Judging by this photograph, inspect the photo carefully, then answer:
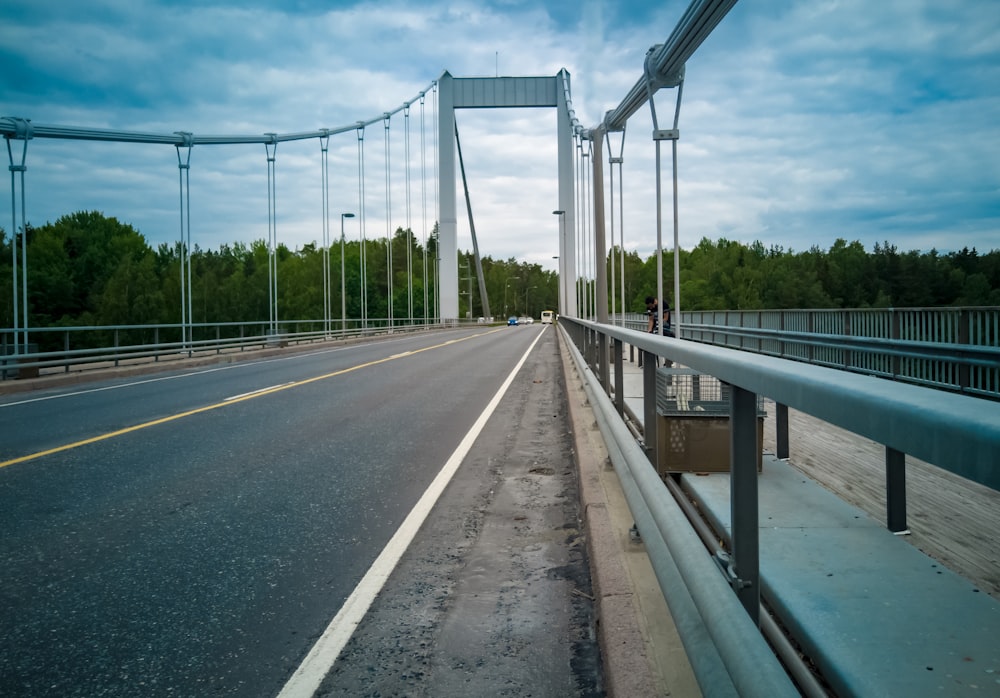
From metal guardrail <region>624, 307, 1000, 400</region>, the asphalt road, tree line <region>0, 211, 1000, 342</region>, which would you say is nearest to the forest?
tree line <region>0, 211, 1000, 342</region>

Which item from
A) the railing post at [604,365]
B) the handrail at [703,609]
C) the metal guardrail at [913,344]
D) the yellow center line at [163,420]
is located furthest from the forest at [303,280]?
the handrail at [703,609]

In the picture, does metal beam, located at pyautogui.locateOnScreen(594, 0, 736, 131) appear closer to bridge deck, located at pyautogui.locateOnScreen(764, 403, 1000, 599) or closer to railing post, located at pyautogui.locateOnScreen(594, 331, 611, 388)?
railing post, located at pyautogui.locateOnScreen(594, 331, 611, 388)

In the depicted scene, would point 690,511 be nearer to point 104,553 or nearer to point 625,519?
point 625,519

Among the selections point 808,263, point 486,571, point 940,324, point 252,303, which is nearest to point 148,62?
point 252,303

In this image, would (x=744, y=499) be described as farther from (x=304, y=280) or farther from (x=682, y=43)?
(x=304, y=280)

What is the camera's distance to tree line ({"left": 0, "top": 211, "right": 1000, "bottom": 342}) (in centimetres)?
5638

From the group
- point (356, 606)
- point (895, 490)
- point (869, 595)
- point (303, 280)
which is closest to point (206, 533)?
point (356, 606)

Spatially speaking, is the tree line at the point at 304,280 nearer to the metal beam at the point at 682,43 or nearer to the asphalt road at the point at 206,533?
the metal beam at the point at 682,43

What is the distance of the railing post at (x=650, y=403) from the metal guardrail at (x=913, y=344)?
4.87 meters

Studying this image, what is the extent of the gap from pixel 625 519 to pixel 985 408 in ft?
12.1

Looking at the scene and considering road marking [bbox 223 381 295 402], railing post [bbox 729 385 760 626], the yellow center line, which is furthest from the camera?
road marking [bbox 223 381 295 402]

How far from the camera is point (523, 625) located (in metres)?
3.72

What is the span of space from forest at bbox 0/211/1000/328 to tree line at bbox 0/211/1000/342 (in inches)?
5.3

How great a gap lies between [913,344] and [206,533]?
8.35 metres
